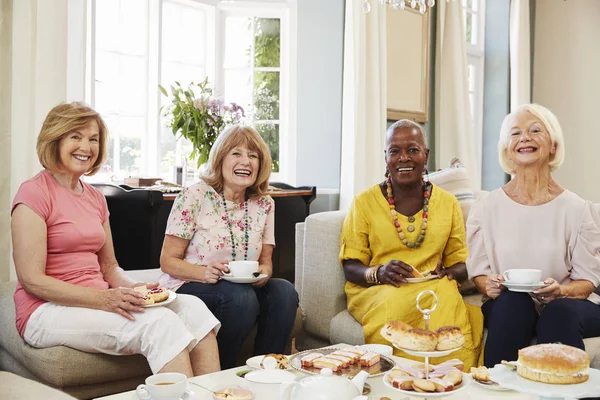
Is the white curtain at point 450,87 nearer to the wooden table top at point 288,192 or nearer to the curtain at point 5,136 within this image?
the wooden table top at point 288,192

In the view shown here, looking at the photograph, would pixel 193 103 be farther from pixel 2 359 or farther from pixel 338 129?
pixel 2 359

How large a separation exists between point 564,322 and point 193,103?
99.6 inches

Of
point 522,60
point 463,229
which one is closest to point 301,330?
point 463,229

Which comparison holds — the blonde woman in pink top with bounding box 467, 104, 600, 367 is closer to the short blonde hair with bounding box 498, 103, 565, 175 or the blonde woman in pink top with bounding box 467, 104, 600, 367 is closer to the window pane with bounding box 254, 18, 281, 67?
the short blonde hair with bounding box 498, 103, 565, 175

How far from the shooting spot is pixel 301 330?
8.95 ft

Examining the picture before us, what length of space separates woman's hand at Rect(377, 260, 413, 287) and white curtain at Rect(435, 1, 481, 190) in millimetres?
3266

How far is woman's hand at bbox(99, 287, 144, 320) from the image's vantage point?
1.96 metres

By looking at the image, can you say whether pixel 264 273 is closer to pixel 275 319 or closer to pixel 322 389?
pixel 275 319

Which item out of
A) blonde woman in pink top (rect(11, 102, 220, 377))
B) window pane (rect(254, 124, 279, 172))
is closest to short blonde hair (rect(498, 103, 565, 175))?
blonde woman in pink top (rect(11, 102, 220, 377))

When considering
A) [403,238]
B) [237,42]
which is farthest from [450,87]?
[403,238]

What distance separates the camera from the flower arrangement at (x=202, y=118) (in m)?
3.87

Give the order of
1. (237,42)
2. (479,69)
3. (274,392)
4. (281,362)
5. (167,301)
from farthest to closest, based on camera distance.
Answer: (479,69) < (237,42) < (167,301) < (281,362) < (274,392)

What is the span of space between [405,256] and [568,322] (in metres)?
0.65

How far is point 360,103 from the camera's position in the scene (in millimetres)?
4383
